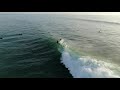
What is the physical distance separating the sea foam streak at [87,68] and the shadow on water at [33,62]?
29.0 inches

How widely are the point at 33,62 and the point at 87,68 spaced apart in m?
7.05

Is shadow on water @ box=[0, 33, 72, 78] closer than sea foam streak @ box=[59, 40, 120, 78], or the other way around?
sea foam streak @ box=[59, 40, 120, 78]

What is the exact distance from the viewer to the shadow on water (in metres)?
16.9

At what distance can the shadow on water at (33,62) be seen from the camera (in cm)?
1689

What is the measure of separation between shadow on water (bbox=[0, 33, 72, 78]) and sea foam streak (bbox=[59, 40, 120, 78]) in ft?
2.41

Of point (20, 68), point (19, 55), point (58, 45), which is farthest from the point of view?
point (58, 45)

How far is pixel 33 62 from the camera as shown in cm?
2020

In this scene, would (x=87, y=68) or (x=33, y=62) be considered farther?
(x=33, y=62)
